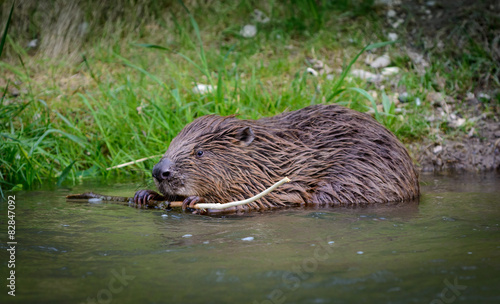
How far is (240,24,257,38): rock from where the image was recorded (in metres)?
6.91

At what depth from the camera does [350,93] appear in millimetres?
5574

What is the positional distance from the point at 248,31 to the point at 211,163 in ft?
11.9

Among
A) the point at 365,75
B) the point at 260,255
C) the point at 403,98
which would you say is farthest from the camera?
the point at 365,75

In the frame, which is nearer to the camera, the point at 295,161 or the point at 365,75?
the point at 295,161

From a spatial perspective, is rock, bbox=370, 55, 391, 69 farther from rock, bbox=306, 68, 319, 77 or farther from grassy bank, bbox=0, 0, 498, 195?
rock, bbox=306, 68, 319, 77

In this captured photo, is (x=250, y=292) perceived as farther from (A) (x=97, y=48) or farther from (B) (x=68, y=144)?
(A) (x=97, y=48)

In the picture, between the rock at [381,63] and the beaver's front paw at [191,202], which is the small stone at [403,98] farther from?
the beaver's front paw at [191,202]

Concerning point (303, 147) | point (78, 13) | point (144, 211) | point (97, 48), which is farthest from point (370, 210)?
point (78, 13)

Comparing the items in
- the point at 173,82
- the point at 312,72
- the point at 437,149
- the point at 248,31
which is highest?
the point at 248,31

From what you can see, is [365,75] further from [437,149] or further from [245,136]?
[245,136]

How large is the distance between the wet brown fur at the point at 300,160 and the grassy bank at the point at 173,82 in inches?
34.4

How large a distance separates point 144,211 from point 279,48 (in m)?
3.61

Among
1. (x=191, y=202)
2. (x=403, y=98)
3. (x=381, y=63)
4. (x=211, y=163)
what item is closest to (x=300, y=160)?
(x=211, y=163)

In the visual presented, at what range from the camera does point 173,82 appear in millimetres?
6094
